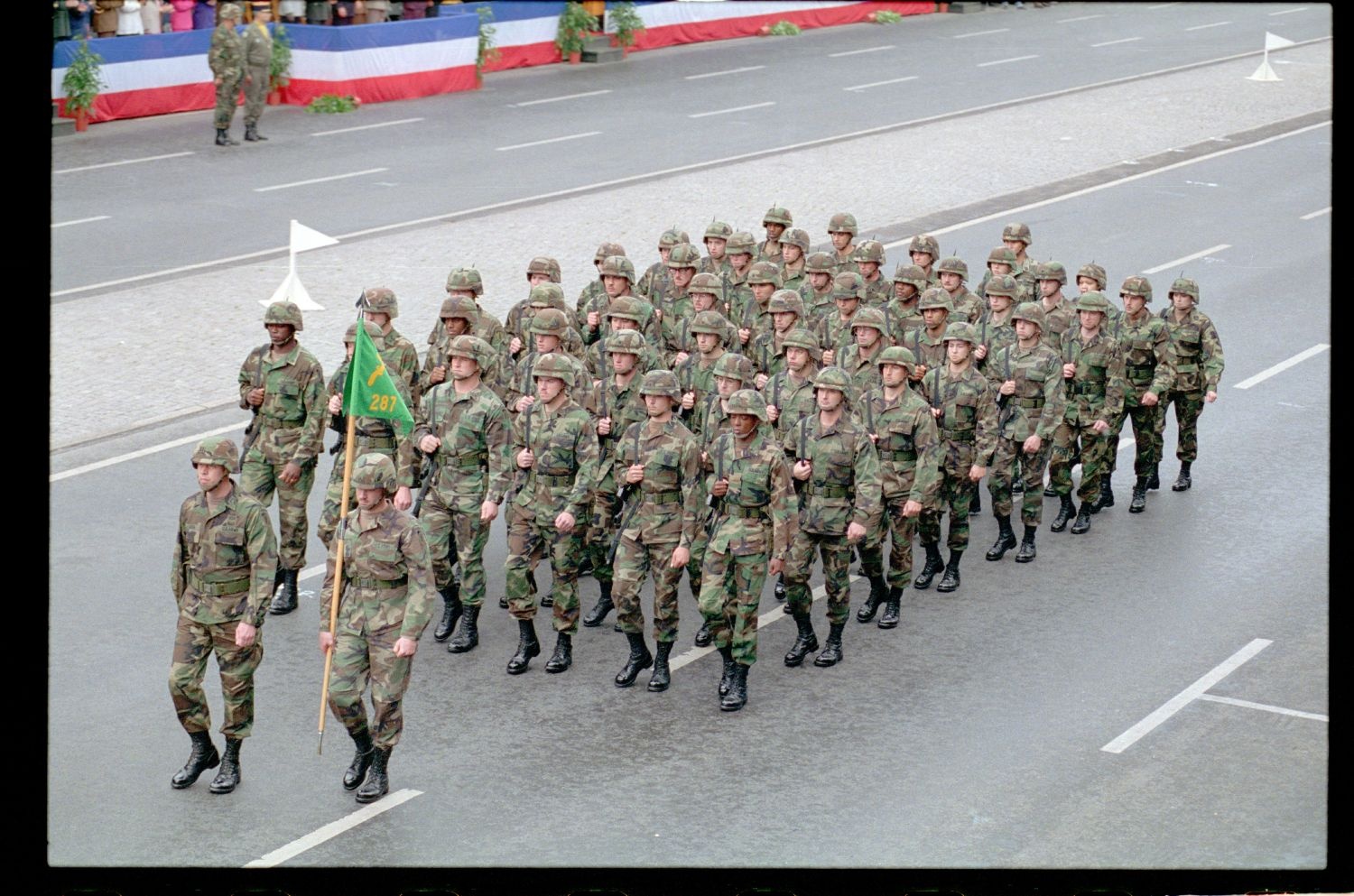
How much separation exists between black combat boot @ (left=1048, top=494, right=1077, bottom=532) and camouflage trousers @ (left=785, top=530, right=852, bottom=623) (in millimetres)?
3576

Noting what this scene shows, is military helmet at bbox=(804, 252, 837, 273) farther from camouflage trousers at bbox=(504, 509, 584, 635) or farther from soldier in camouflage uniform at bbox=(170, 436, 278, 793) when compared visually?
soldier in camouflage uniform at bbox=(170, 436, 278, 793)

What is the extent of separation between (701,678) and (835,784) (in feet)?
6.37

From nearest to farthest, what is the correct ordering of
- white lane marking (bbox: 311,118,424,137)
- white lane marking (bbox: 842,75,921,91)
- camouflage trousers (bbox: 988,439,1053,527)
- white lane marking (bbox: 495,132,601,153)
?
camouflage trousers (bbox: 988,439,1053,527)
white lane marking (bbox: 495,132,601,153)
white lane marking (bbox: 311,118,424,137)
white lane marking (bbox: 842,75,921,91)

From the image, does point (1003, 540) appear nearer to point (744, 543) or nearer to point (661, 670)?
point (744, 543)

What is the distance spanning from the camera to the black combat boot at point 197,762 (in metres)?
11.5

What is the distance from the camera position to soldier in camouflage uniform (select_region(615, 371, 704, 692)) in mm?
13078

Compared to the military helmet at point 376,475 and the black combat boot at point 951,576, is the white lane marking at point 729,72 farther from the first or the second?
the military helmet at point 376,475

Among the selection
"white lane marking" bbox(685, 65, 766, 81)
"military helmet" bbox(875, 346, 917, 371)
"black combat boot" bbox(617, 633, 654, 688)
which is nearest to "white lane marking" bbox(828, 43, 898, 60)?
"white lane marking" bbox(685, 65, 766, 81)

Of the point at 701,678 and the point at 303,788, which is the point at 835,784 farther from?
the point at 303,788

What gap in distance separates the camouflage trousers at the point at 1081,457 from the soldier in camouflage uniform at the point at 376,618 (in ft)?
22.2

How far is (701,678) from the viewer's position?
13.4 metres

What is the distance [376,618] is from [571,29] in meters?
29.6

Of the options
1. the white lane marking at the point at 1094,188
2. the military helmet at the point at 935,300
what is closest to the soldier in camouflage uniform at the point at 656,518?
the military helmet at the point at 935,300

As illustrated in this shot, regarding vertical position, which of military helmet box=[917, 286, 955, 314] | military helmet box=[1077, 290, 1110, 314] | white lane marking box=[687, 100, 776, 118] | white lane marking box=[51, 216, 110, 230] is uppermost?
white lane marking box=[687, 100, 776, 118]
